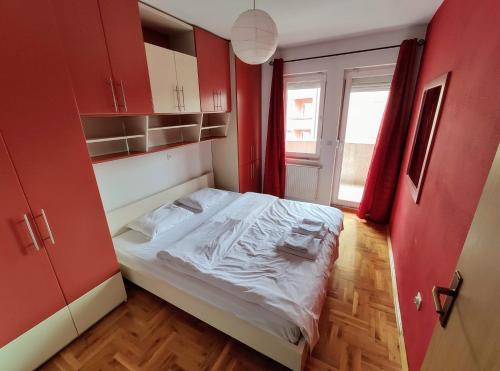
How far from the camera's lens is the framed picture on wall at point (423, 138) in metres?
1.74

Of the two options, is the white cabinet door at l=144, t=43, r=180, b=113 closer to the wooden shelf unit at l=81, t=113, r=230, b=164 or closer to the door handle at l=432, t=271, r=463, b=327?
the wooden shelf unit at l=81, t=113, r=230, b=164

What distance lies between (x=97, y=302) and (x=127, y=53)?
2.04 meters

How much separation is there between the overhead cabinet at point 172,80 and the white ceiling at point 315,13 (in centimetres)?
37

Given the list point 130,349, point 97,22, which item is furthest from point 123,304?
point 97,22

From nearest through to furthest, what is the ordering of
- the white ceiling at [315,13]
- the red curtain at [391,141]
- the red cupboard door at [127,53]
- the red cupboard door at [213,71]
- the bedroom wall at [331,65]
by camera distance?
the red cupboard door at [127,53], the white ceiling at [315,13], the red cupboard door at [213,71], the red curtain at [391,141], the bedroom wall at [331,65]

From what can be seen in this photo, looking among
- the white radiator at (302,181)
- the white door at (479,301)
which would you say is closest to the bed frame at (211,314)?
the white door at (479,301)

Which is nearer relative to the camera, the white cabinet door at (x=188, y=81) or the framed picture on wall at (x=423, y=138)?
the framed picture on wall at (x=423, y=138)

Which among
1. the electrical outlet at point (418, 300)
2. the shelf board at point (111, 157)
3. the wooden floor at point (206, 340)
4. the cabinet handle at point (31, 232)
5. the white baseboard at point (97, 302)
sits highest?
the shelf board at point (111, 157)

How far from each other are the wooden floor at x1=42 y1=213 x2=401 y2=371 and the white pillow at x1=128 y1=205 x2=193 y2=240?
583 mm

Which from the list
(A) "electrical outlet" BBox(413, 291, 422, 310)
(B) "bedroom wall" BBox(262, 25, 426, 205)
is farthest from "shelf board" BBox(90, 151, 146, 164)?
(A) "electrical outlet" BBox(413, 291, 422, 310)

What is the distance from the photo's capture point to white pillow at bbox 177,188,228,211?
2677 millimetres

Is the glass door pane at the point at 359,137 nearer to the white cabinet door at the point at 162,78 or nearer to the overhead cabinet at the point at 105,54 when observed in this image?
the white cabinet door at the point at 162,78

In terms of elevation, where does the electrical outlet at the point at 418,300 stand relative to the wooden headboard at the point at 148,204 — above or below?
below

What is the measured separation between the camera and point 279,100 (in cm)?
346
